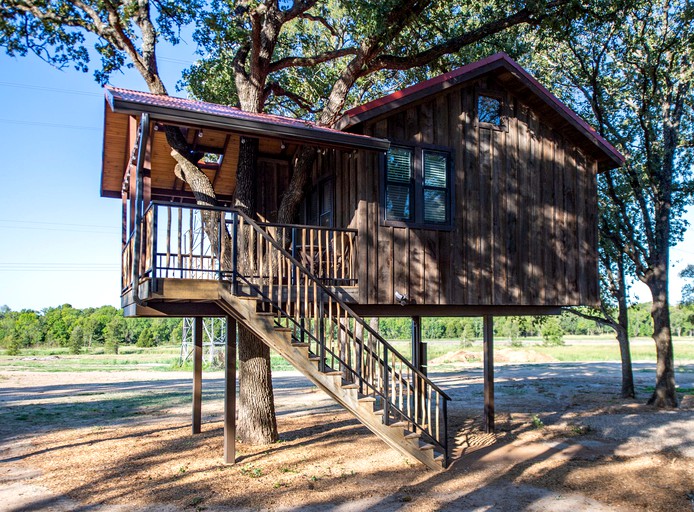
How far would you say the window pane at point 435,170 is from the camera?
11.2 meters

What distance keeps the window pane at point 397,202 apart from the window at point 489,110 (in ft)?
8.19

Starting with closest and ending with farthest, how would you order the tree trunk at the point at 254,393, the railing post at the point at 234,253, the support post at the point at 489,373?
the railing post at the point at 234,253 → the tree trunk at the point at 254,393 → the support post at the point at 489,373

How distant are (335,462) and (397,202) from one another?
482cm

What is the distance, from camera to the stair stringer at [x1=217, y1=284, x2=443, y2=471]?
874 cm

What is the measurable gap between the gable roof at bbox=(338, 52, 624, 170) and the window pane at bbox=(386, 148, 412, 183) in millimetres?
792

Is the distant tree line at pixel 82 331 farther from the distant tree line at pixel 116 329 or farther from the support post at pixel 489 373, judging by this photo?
the support post at pixel 489 373

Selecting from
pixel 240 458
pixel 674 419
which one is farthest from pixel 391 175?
pixel 674 419

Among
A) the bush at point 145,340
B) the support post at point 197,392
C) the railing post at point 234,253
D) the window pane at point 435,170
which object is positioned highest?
the window pane at point 435,170

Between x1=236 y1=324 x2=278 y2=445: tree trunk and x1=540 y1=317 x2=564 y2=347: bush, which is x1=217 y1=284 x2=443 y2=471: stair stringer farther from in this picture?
x1=540 y1=317 x2=564 y2=347: bush

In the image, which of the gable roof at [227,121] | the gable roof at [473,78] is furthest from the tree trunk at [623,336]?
the gable roof at [227,121]

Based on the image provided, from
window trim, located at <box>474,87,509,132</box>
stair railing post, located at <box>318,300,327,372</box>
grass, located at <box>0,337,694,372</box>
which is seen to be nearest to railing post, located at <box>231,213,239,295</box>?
stair railing post, located at <box>318,300,327,372</box>

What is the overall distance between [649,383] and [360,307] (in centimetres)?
1906

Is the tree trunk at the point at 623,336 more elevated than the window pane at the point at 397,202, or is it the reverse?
the window pane at the point at 397,202

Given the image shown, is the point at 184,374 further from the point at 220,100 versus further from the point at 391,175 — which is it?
the point at 391,175
